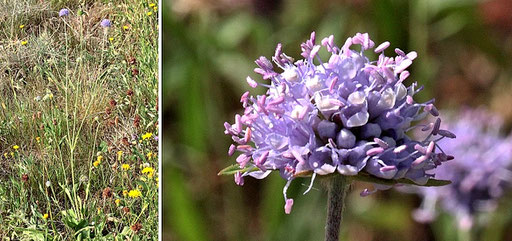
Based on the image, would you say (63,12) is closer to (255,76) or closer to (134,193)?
(134,193)

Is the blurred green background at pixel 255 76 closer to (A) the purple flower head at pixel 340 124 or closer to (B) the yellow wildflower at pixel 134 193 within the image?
(B) the yellow wildflower at pixel 134 193

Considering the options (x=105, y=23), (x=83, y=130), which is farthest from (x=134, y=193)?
(x=105, y=23)

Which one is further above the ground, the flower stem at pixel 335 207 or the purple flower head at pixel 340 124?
the purple flower head at pixel 340 124

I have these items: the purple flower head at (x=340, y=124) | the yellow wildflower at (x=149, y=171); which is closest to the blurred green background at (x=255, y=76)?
the yellow wildflower at (x=149, y=171)

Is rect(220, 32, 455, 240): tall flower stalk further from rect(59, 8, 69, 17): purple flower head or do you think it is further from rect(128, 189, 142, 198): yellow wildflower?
rect(59, 8, 69, 17): purple flower head

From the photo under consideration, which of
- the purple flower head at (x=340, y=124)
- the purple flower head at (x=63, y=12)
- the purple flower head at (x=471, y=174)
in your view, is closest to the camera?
the purple flower head at (x=340, y=124)

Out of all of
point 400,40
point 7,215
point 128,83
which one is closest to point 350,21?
point 400,40

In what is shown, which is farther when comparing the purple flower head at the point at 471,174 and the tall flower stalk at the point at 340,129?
the purple flower head at the point at 471,174
